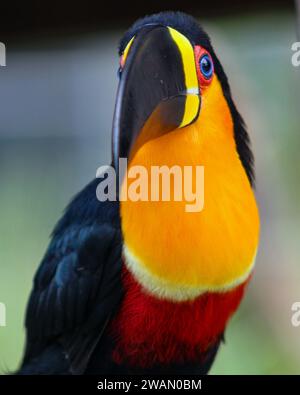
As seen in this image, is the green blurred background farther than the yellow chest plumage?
Yes

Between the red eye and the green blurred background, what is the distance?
10.4 inches

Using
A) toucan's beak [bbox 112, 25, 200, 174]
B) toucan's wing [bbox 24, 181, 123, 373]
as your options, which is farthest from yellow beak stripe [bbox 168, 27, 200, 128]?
toucan's wing [bbox 24, 181, 123, 373]

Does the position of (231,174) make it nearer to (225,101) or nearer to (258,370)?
(225,101)

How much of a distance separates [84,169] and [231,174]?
16.7 inches

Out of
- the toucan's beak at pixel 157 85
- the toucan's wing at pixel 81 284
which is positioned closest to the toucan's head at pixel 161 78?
the toucan's beak at pixel 157 85

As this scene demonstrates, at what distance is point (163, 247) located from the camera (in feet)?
3.85

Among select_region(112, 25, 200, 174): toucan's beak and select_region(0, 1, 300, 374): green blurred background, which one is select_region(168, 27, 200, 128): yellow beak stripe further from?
select_region(0, 1, 300, 374): green blurred background

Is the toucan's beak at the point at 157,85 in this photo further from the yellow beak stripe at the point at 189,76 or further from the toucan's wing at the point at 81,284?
the toucan's wing at the point at 81,284

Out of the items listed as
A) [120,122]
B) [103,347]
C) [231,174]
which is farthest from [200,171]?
[103,347]

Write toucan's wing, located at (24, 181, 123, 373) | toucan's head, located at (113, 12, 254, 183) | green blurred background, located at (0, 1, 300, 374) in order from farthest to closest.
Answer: green blurred background, located at (0, 1, 300, 374) → toucan's wing, located at (24, 181, 123, 373) → toucan's head, located at (113, 12, 254, 183)

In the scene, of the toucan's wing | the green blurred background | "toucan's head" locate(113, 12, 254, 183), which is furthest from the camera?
the green blurred background

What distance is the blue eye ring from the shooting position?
116cm

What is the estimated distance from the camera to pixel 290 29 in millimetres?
1494

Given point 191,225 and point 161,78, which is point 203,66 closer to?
point 161,78
